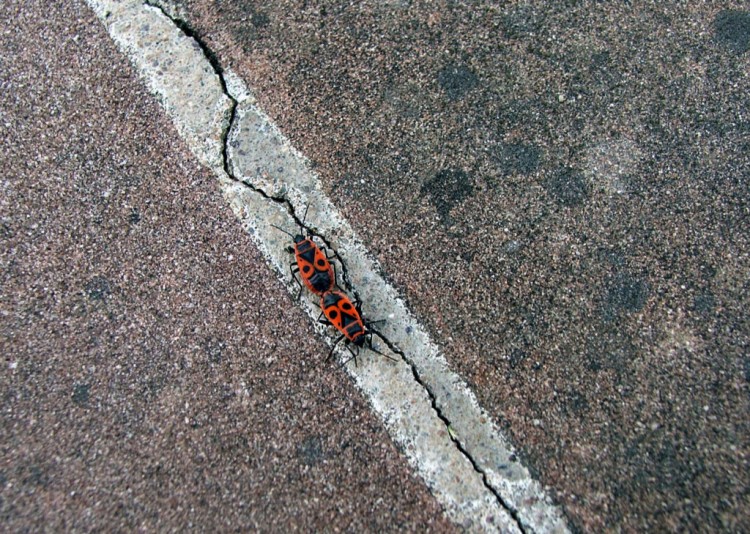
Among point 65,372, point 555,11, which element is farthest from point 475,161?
point 65,372

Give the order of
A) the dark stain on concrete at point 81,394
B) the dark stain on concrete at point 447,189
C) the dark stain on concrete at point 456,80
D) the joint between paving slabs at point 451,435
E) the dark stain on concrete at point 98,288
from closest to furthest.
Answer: the joint between paving slabs at point 451,435 < the dark stain on concrete at point 81,394 < the dark stain on concrete at point 98,288 < the dark stain on concrete at point 447,189 < the dark stain on concrete at point 456,80

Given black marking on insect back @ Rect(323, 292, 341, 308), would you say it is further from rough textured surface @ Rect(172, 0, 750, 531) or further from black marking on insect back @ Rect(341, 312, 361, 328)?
rough textured surface @ Rect(172, 0, 750, 531)

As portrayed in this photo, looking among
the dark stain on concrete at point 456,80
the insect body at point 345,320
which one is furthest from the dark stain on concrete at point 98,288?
the dark stain on concrete at point 456,80

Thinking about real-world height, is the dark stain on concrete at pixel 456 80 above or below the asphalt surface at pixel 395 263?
above

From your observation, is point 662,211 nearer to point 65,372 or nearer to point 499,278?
point 499,278

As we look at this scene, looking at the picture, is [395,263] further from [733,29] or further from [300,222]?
[733,29]

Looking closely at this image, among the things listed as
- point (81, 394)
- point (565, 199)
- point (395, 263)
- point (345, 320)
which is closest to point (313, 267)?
point (345, 320)

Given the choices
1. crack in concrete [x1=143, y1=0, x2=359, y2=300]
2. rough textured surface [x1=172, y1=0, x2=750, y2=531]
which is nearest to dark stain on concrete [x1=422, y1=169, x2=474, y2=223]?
rough textured surface [x1=172, y1=0, x2=750, y2=531]

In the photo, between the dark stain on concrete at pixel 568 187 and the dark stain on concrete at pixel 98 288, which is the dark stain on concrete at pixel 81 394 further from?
the dark stain on concrete at pixel 568 187
